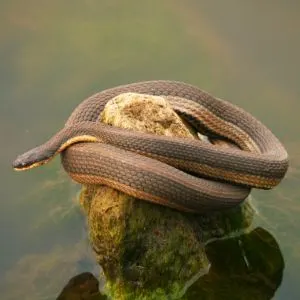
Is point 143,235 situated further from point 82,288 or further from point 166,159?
point 82,288

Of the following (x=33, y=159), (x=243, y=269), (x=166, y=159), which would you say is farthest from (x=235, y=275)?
(x=33, y=159)

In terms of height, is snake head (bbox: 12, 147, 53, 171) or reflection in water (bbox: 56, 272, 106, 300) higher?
snake head (bbox: 12, 147, 53, 171)

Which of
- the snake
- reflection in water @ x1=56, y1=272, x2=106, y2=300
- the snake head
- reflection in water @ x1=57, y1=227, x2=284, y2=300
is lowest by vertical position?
reflection in water @ x1=56, y1=272, x2=106, y2=300

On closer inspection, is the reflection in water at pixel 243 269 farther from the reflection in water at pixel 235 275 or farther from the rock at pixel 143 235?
the rock at pixel 143 235

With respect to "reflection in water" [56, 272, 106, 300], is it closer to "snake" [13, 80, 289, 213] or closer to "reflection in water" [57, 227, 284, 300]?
"reflection in water" [57, 227, 284, 300]

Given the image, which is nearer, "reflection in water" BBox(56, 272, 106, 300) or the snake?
the snake

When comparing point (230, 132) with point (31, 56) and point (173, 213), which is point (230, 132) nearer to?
point (173, 213)

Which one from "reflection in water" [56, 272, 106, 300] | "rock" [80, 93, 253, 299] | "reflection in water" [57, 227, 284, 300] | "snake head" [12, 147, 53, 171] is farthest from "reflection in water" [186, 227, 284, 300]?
"snake head" [12, 147, 53, 171]
